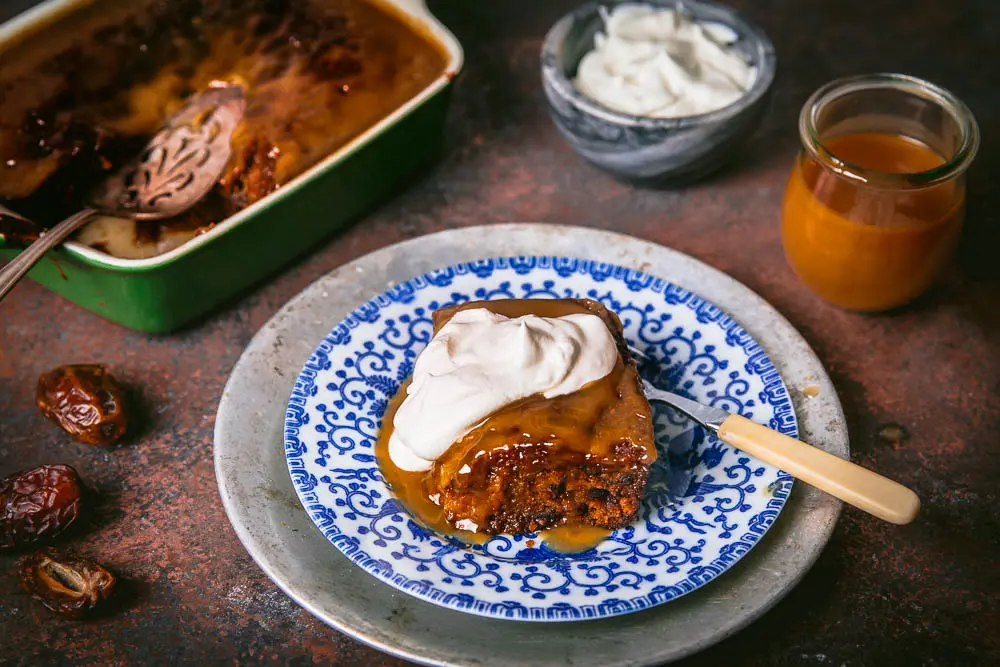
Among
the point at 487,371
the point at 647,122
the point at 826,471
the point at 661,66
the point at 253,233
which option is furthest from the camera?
the point at 661,66

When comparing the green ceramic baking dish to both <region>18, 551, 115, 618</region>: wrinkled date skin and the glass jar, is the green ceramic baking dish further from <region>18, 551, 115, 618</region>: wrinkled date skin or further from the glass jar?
the glass jar

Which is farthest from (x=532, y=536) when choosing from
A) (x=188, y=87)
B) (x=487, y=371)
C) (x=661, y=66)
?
(x=188, y=87)

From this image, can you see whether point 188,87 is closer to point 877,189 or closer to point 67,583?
point 67,583

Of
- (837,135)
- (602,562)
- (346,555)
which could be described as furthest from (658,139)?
(346,555)

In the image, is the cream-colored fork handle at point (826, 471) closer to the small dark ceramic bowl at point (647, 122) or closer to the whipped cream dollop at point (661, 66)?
the small dark ceramic bowl at point (647, 122)

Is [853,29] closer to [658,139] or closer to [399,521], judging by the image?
[658,139]

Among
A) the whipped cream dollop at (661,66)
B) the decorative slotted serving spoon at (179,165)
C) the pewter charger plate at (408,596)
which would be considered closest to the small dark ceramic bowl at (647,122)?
the whipped cream dollop at (661,66)

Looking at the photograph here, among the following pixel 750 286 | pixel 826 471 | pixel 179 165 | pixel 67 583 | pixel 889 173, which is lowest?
pixel 750 286
